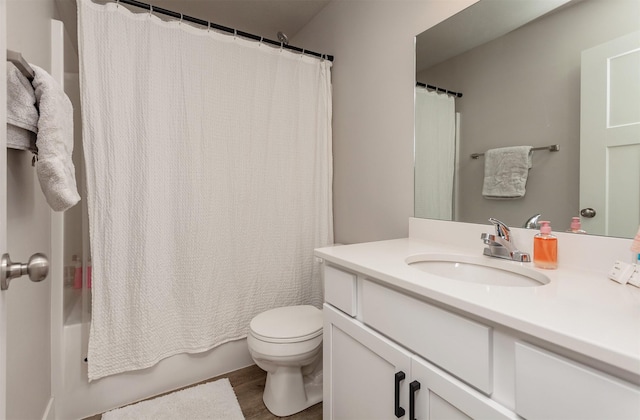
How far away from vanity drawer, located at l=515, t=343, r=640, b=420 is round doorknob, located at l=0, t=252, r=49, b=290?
0.94m

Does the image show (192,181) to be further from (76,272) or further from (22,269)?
(22,269)

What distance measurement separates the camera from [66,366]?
57.6 inches

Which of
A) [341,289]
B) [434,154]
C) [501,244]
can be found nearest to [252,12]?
[434,154]

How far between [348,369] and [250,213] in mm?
1062

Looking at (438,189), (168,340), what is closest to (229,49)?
(438,189)

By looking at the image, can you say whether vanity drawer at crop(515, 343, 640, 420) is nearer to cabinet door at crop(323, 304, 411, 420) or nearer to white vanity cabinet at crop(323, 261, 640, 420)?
white vanity cabinet at crop(323, 261, 640, 420)

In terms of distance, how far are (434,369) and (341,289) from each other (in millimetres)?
420

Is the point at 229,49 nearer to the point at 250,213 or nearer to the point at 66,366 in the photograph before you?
the point at 250,213

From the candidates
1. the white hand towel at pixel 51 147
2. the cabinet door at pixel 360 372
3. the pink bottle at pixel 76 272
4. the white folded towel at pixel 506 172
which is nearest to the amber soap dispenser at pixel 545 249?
the white folded towel at pixel 506 172

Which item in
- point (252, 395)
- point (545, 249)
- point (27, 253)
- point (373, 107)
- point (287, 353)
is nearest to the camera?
point (545, 249)

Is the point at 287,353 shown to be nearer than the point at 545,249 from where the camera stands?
No

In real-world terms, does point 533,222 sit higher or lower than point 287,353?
higher

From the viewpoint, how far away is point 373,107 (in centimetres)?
179

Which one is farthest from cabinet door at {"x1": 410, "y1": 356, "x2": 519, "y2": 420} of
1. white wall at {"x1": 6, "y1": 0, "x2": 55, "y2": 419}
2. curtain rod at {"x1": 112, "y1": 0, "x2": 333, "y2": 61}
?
curtain rod at {"x1": 112, "y1": 0, "x2": 333, "y2": 61}
